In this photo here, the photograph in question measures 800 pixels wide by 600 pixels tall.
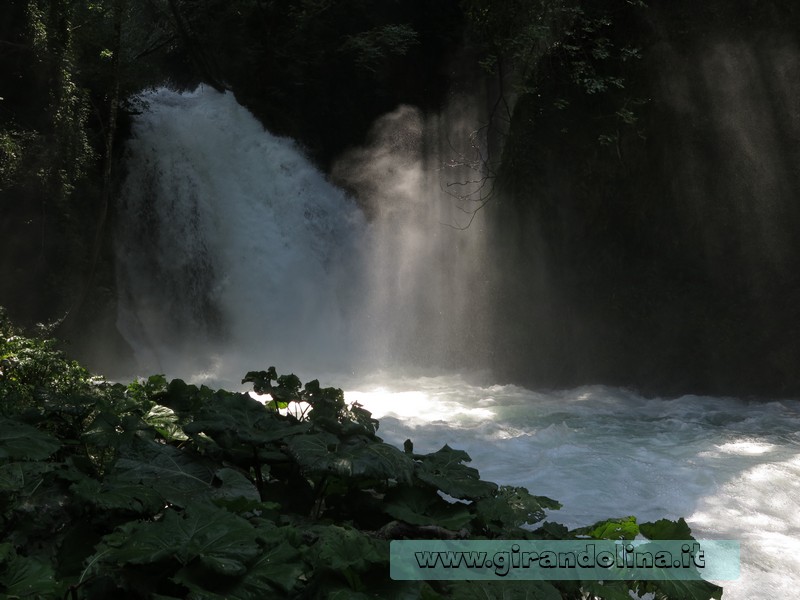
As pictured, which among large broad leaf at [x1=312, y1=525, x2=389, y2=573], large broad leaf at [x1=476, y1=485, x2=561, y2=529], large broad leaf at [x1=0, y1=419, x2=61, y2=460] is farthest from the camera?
large broad leaf at [x1=476, y1=485, x2=561, y2=529]

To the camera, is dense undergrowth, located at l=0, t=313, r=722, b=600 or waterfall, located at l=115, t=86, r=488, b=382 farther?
waterfall, located at l=115, t=86, r=488, b=382

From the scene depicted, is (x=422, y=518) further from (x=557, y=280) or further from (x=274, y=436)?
(x=557, y=280)

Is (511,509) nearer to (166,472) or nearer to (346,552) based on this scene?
(346,552)

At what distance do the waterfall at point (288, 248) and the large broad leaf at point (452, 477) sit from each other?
10342 mm

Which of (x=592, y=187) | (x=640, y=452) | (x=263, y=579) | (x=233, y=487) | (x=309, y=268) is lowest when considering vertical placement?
(x=263, y=579)

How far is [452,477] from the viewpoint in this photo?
2.68 m

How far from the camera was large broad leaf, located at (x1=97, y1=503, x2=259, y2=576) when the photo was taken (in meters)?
1.80

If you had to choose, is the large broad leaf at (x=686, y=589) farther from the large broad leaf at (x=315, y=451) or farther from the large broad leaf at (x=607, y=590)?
the large broad leaf at (x=315, y=451)

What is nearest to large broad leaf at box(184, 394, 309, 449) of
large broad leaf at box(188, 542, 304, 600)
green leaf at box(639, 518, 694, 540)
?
large broad leaf at box(188, 542, 304, 600)

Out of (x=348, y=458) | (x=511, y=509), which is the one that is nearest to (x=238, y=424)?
(x=348, y=458)

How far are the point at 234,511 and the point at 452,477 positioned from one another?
836 mm

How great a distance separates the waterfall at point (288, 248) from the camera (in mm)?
13664

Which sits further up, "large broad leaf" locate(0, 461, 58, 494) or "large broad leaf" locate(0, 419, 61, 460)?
"large broad leaf" locate(0, 419, 61, 460)

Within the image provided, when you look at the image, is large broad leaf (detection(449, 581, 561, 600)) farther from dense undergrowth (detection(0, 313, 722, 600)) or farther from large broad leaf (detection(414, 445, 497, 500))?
large broad leaf (detection(414, 445, 497, 500))
